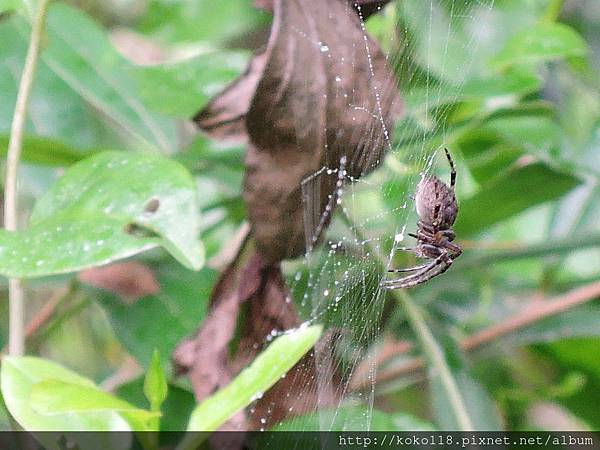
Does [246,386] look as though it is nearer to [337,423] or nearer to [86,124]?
[337,423]

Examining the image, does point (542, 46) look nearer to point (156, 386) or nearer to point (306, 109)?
point (306, 109)

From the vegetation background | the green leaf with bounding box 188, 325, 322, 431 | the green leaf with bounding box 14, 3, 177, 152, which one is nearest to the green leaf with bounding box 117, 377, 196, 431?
the vegetation background

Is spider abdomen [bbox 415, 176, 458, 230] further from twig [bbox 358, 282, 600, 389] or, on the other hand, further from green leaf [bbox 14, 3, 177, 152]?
green leaf [bbox 14, 3, 177, 152]

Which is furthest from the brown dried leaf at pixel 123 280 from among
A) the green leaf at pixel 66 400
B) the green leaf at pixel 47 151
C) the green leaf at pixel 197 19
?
the green leaf at pixel 197 19

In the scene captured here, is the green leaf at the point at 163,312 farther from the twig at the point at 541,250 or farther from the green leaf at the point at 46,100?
the twig at the point at 541,250

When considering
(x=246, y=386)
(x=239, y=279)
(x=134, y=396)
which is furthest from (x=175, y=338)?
(x=246, y=386)

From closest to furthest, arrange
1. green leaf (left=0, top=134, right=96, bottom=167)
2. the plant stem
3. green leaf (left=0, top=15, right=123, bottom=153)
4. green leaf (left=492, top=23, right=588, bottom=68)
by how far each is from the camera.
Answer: the plant stem
green leaf (left=0, top=134, right=96, bottom=167)
green leaf (left=492, top=23, right=588, bottom=68)
green leaf (left=0, top=15, right=123, bottom=153)
